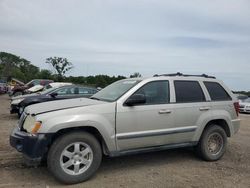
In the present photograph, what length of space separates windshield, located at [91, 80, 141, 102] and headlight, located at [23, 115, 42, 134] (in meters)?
1.41

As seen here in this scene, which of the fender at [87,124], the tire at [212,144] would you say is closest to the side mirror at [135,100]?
the fender at [87,124]

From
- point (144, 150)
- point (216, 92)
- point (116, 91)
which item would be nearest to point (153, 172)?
point (144, 150)

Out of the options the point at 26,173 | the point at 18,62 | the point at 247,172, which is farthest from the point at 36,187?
the point at 18,62

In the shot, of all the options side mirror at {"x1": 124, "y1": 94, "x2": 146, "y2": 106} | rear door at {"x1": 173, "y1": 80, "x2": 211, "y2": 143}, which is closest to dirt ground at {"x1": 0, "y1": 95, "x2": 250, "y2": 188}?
rear door at {"x1": 173, "y1": 80, "x2": 211, "y2": 143}

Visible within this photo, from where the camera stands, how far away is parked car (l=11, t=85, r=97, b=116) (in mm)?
11747

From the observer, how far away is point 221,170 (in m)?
5.87

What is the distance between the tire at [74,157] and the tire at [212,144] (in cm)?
237

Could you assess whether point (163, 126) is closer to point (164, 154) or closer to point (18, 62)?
point (164, 154)

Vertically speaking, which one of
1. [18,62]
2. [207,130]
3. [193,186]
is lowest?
[193,186]

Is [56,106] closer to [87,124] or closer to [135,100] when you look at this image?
[87,124]

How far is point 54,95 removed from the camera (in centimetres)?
1222

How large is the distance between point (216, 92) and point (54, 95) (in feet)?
23.9

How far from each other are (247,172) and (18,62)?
85.5m

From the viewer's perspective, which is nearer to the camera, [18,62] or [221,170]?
[221,170]
